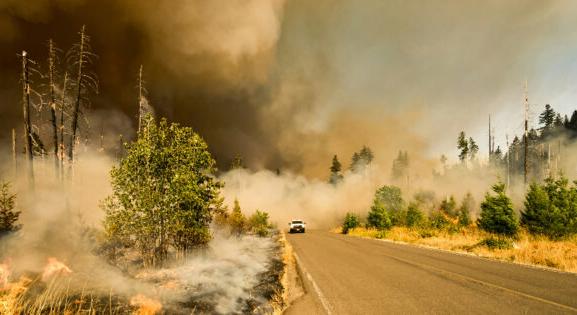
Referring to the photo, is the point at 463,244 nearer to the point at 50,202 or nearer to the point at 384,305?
the point at 384,305

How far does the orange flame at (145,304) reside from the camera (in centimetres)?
868

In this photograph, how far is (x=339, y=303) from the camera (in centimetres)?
806

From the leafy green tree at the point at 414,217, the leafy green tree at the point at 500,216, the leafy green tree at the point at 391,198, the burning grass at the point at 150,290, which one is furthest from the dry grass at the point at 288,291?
the leafy green tree at the point at 391,198

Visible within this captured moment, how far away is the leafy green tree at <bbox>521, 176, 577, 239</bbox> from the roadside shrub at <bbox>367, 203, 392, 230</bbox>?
1722cm

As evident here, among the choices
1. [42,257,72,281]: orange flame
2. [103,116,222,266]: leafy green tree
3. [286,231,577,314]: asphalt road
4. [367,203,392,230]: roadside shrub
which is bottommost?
[367,203,392,230]: roadside shrub

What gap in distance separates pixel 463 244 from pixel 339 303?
15.2 m

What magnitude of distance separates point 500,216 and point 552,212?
3835mm

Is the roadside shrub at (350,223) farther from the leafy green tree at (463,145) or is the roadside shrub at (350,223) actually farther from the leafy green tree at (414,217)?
the leafy green tree at (463,145)

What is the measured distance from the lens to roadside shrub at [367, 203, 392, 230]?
40.7 metres

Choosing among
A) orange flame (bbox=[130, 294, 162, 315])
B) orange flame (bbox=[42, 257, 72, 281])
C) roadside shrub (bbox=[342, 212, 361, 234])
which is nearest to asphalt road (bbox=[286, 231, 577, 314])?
orange flame (bbox=[130, 294, 162, 315])

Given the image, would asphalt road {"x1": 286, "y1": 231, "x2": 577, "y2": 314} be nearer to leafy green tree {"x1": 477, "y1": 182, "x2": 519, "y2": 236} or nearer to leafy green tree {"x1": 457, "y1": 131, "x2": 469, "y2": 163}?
leafy green tree {"x1": 477, "y1": 182, "x2": 519, "y2": 236}

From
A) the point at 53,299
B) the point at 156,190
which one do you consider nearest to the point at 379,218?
the point at 156,190

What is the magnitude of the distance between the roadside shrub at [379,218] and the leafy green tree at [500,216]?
1772 centimetres

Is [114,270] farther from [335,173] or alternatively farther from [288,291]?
[335,173]
